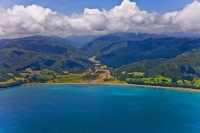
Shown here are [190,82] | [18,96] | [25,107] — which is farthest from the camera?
[190,82]

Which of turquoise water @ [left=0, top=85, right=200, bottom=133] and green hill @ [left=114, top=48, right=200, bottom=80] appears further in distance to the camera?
green hill @ [left=114, top=48, right=200, bottom=80]

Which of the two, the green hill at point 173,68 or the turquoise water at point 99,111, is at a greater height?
the green hill at point 173,68

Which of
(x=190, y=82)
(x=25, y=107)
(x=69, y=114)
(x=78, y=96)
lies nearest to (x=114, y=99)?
(x=78, y=96)

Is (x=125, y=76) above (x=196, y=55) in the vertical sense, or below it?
below

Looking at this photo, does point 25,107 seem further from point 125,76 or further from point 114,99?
point 125,76

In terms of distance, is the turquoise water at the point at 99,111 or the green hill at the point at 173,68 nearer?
the turquoise water at the point at 99,111

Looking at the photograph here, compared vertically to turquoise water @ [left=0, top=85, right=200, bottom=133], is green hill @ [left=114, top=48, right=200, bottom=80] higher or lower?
higher

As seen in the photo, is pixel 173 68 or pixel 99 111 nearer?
pixel 99 111

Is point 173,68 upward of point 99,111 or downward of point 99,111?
upward
